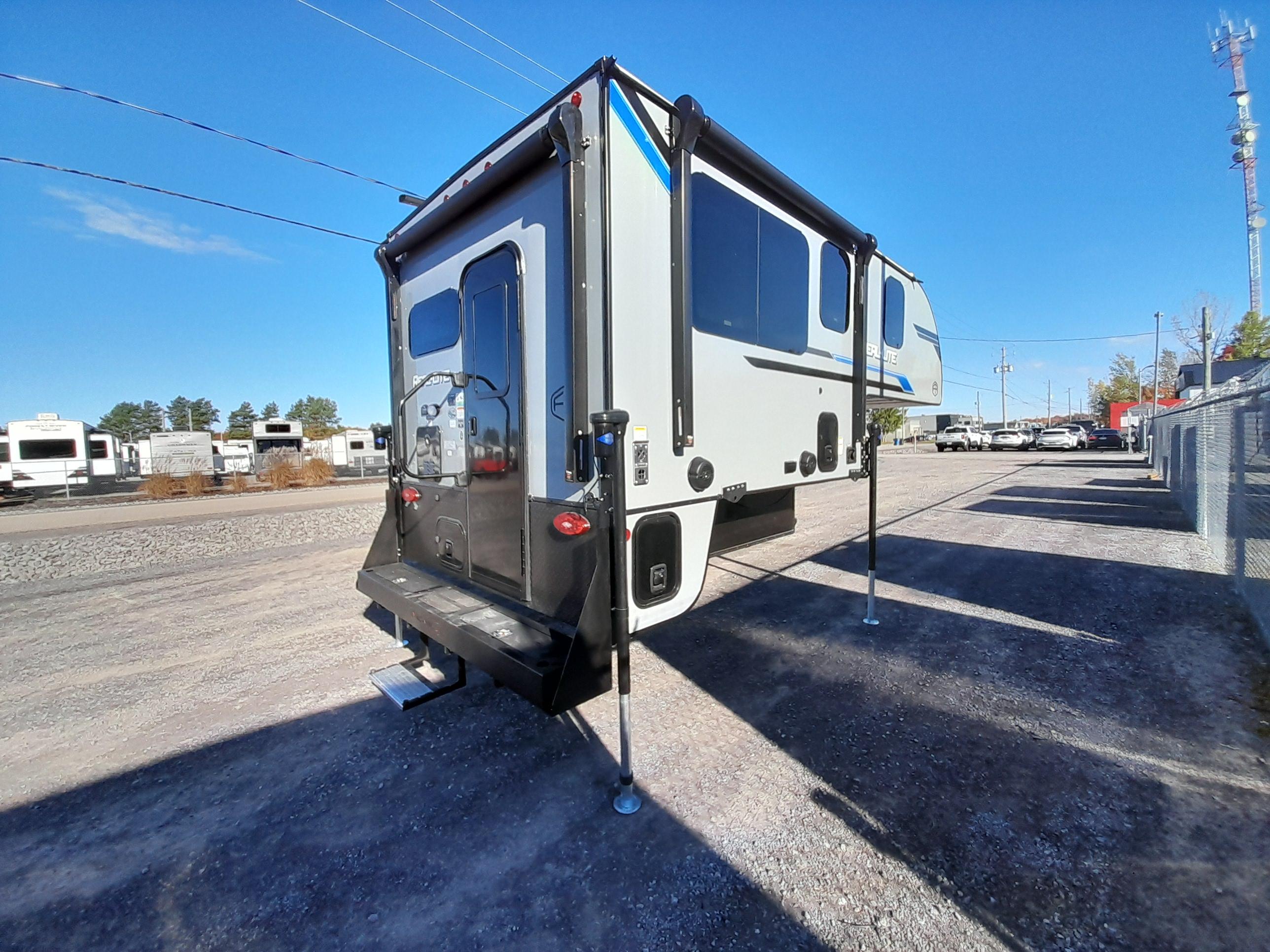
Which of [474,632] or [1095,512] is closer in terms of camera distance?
[474,632]

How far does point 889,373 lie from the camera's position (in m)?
5.35

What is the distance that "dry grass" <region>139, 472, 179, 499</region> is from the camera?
45.1ft

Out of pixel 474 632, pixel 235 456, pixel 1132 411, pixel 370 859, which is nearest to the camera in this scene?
pixel 370 859

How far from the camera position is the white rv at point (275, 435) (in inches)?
1118

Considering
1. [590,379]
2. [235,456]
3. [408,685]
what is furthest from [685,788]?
[235,456]

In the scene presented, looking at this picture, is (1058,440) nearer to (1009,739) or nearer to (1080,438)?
(1080,438)

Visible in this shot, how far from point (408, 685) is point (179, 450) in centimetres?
2756

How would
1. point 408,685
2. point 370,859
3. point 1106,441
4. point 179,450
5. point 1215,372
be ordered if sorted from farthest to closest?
point 1106,441, point 1215,372, point 179,450, point 408,685, point 370,859

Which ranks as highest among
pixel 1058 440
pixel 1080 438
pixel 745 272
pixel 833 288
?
pixel 833 288

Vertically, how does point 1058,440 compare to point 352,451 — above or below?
below

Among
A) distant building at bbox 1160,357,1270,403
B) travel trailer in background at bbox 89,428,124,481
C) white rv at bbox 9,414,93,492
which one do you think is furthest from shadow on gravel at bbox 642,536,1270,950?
distant building at bbox 1160,357,1270,403

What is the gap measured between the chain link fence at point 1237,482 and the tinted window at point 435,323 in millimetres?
5918

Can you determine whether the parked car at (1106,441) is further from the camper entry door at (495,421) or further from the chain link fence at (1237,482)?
the camper entry door at (495,421)

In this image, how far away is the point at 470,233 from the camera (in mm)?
3217
